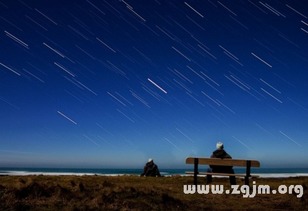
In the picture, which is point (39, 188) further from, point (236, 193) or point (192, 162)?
point (192, 162)

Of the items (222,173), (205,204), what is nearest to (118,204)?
(205,204)

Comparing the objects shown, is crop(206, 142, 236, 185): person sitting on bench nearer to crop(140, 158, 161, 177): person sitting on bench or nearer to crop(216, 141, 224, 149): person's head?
crop(216, 141, 224, 149): person's head

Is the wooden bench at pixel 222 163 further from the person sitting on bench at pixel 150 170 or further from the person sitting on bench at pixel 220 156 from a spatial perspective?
the person sitting on bench at pixel 150 170

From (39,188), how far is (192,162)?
24.0 ft

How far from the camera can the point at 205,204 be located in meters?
10.1

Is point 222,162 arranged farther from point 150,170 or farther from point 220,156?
point 150,170

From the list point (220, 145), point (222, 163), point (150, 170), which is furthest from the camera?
point (150, 170)

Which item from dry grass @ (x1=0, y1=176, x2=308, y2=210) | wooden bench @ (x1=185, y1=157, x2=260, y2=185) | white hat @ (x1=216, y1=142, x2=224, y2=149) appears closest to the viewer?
dry grass @ (x1=0, y1=176, x2=308, y2=210)

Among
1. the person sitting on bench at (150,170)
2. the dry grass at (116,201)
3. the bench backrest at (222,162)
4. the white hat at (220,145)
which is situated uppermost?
the white hat at (220,145)

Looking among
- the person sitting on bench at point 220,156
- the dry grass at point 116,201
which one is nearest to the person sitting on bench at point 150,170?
the person sitting on bench at point 220,156

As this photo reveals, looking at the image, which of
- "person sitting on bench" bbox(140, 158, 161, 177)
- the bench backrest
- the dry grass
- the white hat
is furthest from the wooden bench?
"person sitting on bench" bbox(140, 158, 161, 177)

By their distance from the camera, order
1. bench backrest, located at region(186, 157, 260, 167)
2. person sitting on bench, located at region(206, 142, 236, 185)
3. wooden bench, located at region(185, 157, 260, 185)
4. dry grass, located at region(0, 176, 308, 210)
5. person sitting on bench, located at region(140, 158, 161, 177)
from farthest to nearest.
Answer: person sitting on bench, located at region(140, 158, 161, 177), person sitting on bench, located at region(206, 142, 236, 185), bench backrest, located at region(186, 157, 260, 167), wooden bench, located at region(185, 157, 260, 185), dry grass, located at region(0, 176, 308, 210)

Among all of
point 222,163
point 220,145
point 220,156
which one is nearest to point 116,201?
point 222,163

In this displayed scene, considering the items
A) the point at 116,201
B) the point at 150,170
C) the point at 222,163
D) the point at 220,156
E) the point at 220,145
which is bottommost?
the point at 116,201
